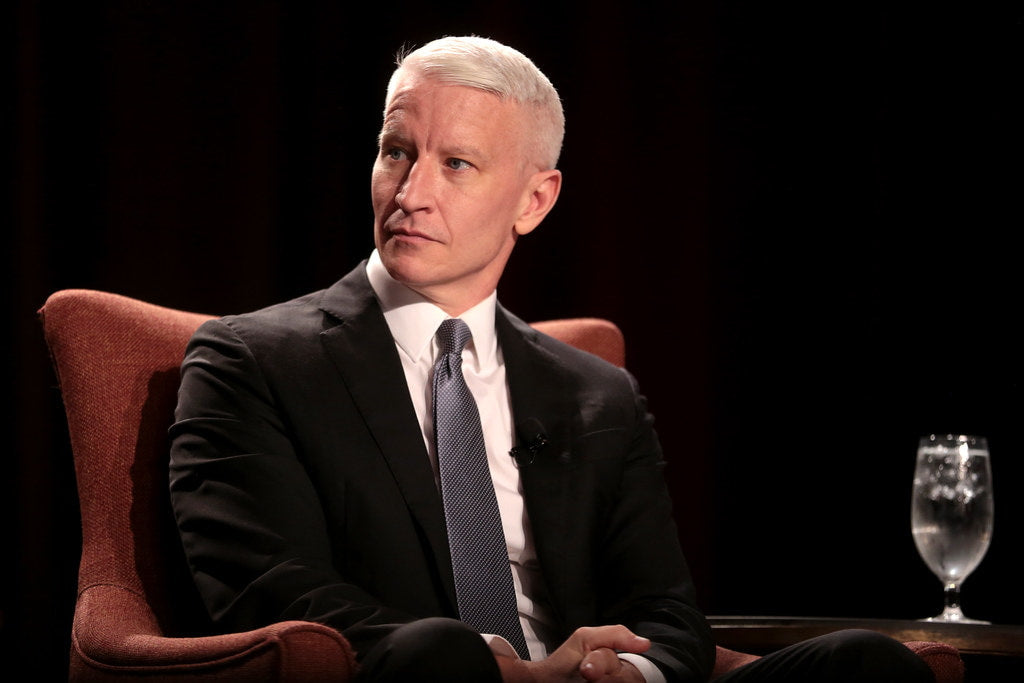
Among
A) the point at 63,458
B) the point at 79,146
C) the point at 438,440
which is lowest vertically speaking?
the point at 63,458

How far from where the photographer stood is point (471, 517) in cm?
189

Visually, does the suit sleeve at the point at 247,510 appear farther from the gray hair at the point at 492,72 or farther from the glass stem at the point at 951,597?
the glass stem at the point at 951,597

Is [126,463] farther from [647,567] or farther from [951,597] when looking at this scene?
[951,597]

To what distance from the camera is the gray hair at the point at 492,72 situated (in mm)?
2014

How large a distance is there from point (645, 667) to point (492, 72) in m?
1.01

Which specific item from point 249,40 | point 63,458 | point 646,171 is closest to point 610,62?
point 646,171

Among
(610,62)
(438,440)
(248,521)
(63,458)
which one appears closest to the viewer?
(248,521)

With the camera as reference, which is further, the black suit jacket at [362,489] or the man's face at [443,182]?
the man's face at [443,182]

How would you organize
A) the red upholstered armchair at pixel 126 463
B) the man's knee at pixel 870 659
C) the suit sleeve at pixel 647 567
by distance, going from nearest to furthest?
the man's knee at pixel 870 659
the red upholstered armchair at pixel 126 463
the suit sleeve at pixel 647 567

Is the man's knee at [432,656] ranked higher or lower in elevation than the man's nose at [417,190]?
lower

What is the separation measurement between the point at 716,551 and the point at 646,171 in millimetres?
1060

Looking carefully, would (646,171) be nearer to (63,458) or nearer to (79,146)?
(79,146)

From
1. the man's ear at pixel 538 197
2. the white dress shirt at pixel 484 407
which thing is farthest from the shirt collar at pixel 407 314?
the man's ear at pixel 538 197

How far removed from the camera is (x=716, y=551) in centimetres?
326
